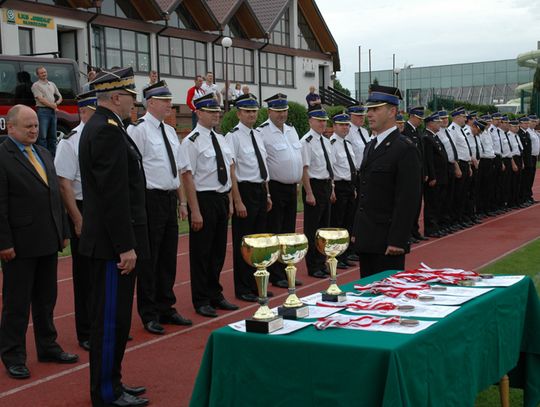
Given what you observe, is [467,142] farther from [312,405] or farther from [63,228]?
[312,405]

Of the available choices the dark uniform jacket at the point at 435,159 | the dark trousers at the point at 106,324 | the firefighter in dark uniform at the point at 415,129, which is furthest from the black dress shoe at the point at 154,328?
the dark uniform jacket at the point at 435,159

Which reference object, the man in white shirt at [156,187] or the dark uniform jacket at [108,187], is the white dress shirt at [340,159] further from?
the dark uniform jacket at [108,187]

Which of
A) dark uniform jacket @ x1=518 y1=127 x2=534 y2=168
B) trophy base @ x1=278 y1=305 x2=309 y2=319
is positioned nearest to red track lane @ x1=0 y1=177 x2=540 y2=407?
trophy base @ x1=278 y1=305 x2=309 y2=319

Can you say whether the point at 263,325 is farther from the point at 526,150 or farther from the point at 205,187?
the point at 526,150

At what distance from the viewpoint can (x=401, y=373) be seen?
296 centimetres

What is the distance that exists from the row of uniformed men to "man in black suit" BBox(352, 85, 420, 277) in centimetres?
661

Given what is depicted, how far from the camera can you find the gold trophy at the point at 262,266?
10.9ft

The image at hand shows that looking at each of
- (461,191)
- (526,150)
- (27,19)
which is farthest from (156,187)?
(27,19)

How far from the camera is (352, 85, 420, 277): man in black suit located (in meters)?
5.27

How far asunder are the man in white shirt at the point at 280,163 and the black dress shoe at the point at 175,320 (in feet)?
6.77

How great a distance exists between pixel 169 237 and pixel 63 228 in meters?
1.28

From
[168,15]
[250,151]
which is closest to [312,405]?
[250,151]

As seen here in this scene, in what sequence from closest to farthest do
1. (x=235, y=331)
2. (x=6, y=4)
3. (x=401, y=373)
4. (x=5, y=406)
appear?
1. (x=401, y=373)
2. (x=235, y=331)
3. (x=5, y=406)
4. (x=6, y=4)

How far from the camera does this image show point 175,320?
7047 millimetres
